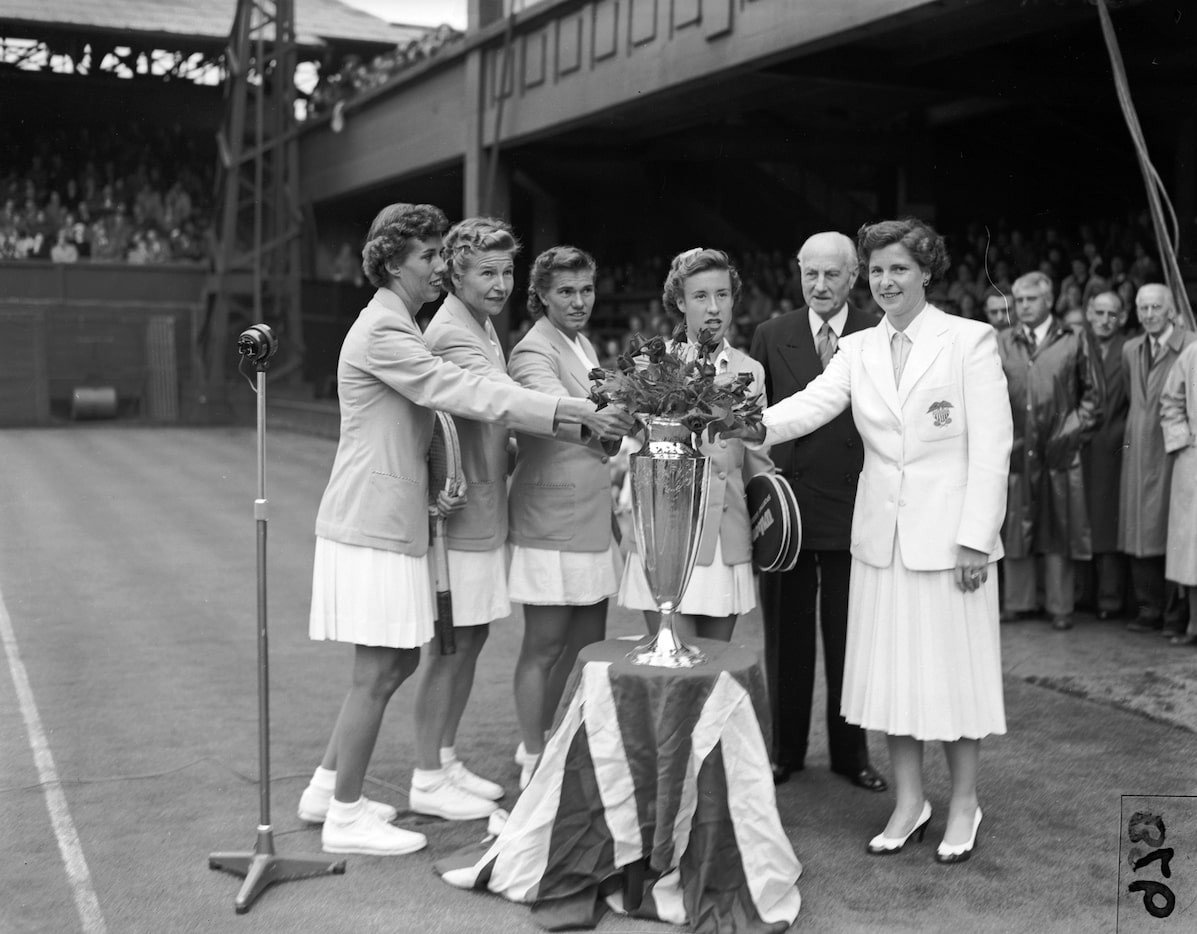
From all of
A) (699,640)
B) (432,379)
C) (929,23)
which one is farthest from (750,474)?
(929,23)

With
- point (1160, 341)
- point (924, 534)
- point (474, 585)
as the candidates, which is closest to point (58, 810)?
point (474, 585)

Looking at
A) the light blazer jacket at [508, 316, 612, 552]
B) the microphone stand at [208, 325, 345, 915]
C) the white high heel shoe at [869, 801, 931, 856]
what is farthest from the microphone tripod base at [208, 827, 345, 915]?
the white high heel shoe at [869, 801, 931, 856]

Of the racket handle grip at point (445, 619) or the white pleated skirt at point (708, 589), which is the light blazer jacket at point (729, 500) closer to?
the white pleated skirt at point (708, 589)

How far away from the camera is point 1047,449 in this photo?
6723 mm

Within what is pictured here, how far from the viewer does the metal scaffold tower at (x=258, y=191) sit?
53.1 feet

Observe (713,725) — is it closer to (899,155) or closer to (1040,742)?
(1040,742)

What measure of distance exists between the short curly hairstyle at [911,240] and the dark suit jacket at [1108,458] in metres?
3.46

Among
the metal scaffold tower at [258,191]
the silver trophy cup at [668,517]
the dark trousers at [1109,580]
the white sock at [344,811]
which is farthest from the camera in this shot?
the metal scaffold tower at [258,191]

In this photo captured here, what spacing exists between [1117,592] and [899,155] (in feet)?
24.2

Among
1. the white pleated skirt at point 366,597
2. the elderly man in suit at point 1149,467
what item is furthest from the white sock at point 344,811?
the elderly man in suit at point 1149,467

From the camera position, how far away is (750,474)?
13.1 ft

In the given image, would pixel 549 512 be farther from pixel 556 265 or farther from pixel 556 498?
pixel 556 265

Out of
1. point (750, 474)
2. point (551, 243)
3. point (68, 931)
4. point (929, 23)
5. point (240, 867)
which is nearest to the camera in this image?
point (68, 931)

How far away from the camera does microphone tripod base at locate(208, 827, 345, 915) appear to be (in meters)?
3.25
